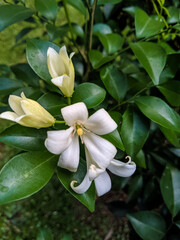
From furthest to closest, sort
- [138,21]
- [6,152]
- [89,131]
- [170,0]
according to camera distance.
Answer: [6,152]
[170,0]
[138,21]
[89,131]

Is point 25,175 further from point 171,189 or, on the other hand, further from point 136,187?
point 136,187

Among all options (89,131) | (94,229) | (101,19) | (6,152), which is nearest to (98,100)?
(89,131)

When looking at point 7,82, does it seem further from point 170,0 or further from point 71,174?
point 170,0

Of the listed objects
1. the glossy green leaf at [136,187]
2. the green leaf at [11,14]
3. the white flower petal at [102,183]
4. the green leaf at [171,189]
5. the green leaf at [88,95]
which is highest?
the green leaf at [11,14]

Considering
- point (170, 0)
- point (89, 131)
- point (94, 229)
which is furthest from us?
point (94, 229)

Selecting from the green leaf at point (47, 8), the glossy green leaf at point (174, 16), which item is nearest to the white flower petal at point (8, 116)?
the green leaf at point (47, 8)

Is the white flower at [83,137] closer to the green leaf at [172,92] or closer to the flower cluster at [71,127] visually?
the flower cluster at [71,127]
